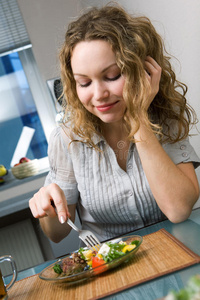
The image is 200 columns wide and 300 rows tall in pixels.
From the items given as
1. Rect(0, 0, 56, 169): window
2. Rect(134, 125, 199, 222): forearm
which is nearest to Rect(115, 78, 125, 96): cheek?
Rect(134, 125, 199, 222): forearm

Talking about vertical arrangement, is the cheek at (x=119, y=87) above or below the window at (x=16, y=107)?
above

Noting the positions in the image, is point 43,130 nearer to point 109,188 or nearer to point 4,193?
point 4,193

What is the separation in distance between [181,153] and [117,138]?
23cm

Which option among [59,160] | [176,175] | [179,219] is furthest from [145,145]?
[59,160]

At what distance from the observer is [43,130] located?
3574 millimetres

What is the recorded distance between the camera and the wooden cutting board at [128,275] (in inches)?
28.0

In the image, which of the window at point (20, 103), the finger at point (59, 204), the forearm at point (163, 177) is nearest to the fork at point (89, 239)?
the finger at point (59, 204)

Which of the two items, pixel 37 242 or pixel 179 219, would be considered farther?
pixel 37 242

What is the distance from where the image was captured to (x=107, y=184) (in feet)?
4.17

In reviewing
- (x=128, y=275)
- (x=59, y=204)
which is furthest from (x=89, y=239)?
(x=128, y=275)

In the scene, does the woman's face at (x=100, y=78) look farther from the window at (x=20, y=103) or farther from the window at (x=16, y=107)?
the window at (x=16, y=107)

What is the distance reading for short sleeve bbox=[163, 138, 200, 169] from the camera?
1236 millimetres

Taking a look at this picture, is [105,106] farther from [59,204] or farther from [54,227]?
[54,227]

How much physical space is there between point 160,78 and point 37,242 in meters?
2.03
